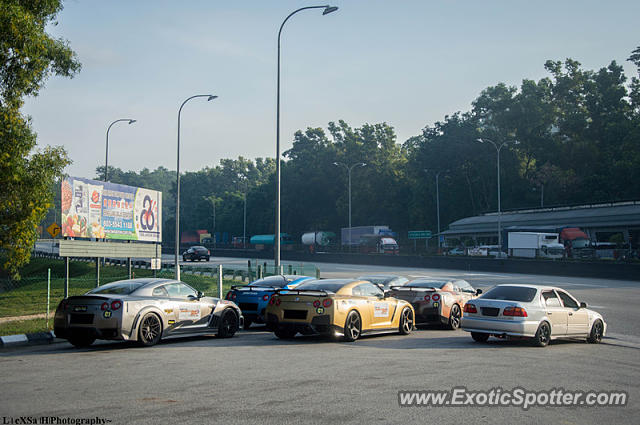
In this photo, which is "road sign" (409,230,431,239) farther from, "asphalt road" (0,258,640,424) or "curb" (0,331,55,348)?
A: "curb" (0,331,55,348)

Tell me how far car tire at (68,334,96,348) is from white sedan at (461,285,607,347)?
7.75 metres

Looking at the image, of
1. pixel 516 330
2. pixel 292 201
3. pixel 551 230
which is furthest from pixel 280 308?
pixel 292 201

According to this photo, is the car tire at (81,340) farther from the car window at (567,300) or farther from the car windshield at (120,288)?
the car window at (567,300)

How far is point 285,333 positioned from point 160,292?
2885mm

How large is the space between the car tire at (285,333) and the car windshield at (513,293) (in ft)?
14.1

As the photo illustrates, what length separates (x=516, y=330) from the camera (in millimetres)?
13219

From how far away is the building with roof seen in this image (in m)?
60.2

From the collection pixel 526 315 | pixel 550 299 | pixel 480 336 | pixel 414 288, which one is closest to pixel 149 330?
pixel 480 336

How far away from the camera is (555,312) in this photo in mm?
14086

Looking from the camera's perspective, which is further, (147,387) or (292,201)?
(292,201)

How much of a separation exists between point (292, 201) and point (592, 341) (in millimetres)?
102619

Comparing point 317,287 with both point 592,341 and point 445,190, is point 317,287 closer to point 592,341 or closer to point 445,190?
point 592,341

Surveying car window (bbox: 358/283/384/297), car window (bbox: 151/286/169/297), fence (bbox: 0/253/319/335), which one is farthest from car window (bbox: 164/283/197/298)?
car window (bbox: 358/283/384/297)

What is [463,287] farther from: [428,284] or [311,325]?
[311,325]
